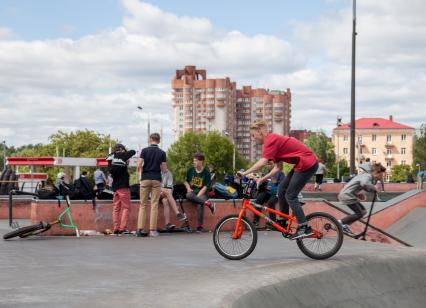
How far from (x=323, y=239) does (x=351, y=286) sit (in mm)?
1163

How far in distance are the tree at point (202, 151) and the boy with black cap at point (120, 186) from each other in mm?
102130

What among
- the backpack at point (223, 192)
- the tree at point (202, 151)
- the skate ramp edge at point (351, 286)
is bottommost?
the skate ramp edge at point (351, 286)

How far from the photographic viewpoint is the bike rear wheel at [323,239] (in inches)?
361

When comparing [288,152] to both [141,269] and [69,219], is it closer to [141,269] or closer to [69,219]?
[141,269]

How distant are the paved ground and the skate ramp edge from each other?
9 centimetres

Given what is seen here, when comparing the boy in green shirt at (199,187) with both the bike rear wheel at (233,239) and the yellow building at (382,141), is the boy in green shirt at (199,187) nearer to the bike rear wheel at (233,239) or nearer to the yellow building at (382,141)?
the bike rear wheel at (233,239)

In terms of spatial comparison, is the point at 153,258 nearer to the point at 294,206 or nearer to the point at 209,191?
the point at 294,206

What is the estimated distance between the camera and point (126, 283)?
7453 millimetres

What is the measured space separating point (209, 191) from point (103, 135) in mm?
98069

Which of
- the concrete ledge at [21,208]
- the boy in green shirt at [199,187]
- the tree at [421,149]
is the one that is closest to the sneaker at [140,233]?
the boy in green shirt at [199,187]

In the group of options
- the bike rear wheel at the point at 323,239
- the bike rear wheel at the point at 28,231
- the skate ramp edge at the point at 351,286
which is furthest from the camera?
the bike rear wheel at the point at 28,231

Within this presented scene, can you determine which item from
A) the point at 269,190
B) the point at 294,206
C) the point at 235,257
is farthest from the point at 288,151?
the point at 269,190

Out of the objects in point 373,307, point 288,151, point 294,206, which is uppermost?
point 288,151

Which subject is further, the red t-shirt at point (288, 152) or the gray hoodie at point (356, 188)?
the gray hoodie at point (356, 188)
